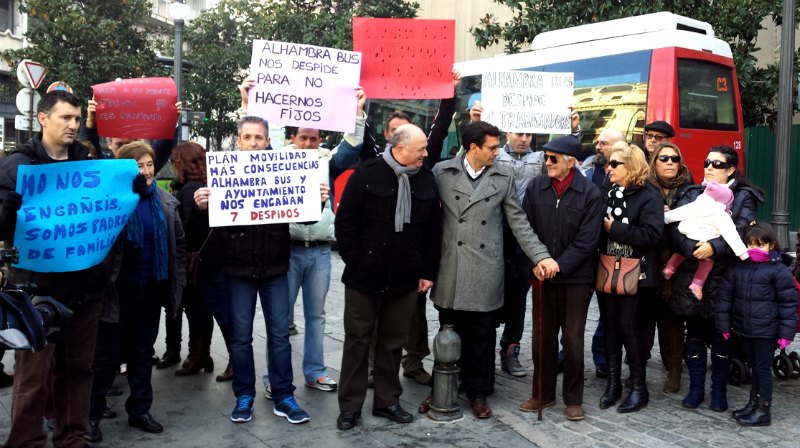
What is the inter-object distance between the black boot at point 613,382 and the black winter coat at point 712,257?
53cm

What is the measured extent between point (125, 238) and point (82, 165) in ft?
1.83

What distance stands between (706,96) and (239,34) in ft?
65.4

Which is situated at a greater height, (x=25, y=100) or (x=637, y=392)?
(x=25, y=100)

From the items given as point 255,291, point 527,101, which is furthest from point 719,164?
point 255,291

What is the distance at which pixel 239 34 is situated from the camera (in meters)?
28.8

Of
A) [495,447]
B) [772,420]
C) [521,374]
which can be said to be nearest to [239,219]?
[495,447]

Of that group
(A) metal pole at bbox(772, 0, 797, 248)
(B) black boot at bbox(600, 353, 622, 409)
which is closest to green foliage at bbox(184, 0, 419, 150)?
(A) metal pole at bbox(772, 0, 797, 248)

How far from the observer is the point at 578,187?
5203mm

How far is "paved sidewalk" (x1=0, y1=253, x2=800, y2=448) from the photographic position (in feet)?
15.6

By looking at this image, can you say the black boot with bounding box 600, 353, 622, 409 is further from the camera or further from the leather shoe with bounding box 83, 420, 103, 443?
the camera

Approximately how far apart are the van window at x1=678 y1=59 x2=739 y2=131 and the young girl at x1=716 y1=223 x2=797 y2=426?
24.5 feet

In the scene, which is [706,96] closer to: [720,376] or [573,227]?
[720,376]

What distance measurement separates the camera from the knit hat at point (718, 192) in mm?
5348

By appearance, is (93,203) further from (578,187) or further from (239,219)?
(578,187)
